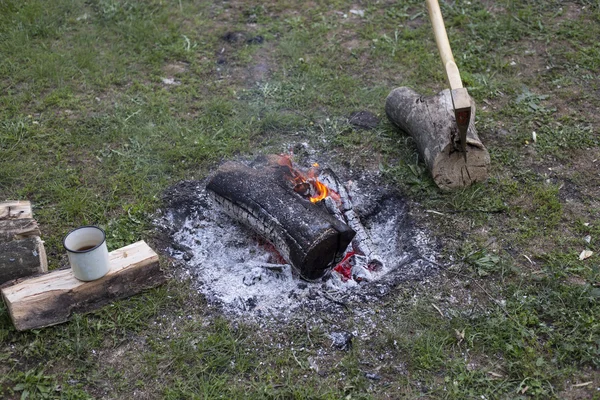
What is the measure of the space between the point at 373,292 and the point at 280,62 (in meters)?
3.09

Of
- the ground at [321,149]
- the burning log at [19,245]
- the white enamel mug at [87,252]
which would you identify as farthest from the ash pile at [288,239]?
the burning log at [19,245]

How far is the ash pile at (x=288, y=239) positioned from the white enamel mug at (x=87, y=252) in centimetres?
59

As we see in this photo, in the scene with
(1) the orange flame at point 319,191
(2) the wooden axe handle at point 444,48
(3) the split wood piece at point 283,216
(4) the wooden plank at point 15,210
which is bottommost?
(1) the orange flame at point 319,191

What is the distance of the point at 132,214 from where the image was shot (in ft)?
14.9

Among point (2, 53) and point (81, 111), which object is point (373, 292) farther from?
point (2, 53)

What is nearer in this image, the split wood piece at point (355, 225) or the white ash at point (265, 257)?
the white ash at point (265, 257)

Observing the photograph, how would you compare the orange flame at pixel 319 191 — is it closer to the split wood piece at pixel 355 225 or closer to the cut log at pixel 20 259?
the split wood piece at pixel 355 225

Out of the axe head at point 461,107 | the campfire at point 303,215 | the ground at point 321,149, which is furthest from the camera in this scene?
the axe head at point 461,107

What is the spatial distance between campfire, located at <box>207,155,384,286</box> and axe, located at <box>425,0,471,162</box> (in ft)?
3.02

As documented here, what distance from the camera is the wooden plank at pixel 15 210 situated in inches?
162

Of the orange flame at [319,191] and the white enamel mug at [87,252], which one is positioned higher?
the white enamel mug at [87,252]

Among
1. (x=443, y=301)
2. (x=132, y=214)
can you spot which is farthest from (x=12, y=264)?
(x=443, y=301)

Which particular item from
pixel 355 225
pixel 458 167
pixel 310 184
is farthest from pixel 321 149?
pixel 458 167

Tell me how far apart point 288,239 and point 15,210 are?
1805 mm
